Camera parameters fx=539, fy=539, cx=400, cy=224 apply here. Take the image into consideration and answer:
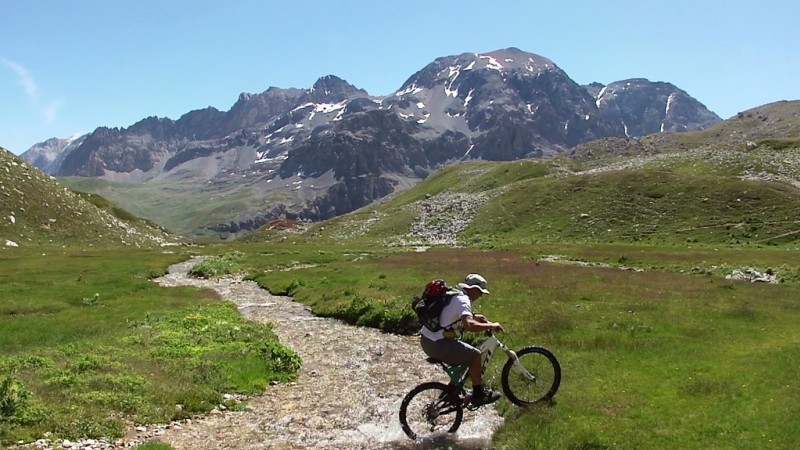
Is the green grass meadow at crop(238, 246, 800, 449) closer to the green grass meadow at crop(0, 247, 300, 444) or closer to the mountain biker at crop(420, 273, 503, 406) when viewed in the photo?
the mountain biker at crop(420, 273, 503, 406)

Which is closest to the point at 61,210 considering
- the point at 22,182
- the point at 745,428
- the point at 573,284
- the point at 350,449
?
the point at 22,182

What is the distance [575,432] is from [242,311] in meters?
30.1

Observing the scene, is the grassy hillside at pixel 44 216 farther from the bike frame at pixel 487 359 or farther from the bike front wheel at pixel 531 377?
the bike front wheel at pixel 531 377

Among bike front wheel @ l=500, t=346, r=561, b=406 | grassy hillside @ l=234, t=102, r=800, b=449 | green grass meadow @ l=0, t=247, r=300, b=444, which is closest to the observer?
grassy hillside @ l=234, t=102, r=800, b=449

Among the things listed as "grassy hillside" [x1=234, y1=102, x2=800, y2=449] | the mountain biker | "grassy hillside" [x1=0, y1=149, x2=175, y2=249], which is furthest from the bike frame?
"grassy hillside" [x1=0, y1=149, x2=175, y2=249]

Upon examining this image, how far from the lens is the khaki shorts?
50.2ft

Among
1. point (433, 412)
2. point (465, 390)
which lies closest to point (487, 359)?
point (465, 390)

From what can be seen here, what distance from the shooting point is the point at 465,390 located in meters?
16.0

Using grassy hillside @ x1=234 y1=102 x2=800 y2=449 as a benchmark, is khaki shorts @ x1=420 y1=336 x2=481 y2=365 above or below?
above

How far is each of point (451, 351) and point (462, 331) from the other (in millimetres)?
663

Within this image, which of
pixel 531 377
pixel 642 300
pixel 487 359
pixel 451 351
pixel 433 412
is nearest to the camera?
pixel 451 351

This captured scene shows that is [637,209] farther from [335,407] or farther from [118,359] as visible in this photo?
[118,359]

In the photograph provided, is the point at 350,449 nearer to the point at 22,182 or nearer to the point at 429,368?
the point at 429,368

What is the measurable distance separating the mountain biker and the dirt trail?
1589mm
